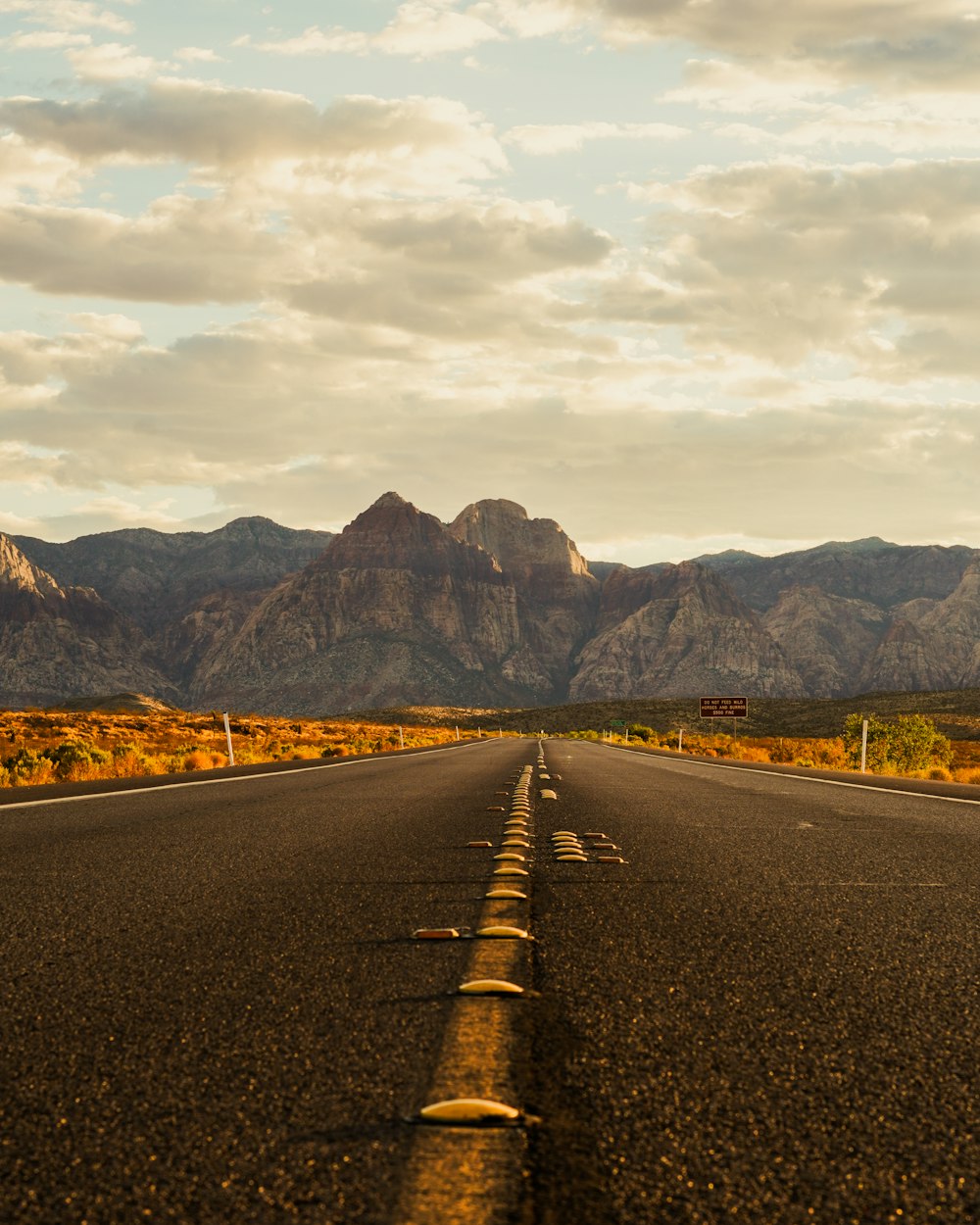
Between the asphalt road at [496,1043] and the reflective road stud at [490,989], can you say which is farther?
the reflective road stud at [490,989]

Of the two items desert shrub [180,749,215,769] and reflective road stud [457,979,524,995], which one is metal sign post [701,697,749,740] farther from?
reflective road stud [457,979,524,995]

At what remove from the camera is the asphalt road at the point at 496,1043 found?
7.10ft

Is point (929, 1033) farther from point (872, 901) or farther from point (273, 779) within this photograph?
point (273, 779)

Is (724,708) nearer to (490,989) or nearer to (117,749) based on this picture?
(117,749)

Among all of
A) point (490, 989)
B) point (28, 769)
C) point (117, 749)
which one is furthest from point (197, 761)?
point (490, 989)

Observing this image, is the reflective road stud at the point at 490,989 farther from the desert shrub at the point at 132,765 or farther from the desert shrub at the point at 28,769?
the desert shrub at the point at 132,765

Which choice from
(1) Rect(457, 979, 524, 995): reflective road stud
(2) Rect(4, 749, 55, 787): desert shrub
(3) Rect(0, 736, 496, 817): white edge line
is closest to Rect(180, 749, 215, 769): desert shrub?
(2) Rect(4, 749, 55, 787): desert shrub

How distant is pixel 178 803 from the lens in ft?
40.1

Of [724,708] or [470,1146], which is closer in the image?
[470,1146]

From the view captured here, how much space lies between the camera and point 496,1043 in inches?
120

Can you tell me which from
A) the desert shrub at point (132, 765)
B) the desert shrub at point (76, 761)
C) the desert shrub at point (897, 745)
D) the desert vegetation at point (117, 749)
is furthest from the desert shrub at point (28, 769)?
the desert shrub at point (897, 745)

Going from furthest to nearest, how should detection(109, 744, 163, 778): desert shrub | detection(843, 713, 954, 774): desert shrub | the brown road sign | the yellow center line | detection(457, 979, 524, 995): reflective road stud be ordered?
1. the brown road sign
2. detection(843, 713, 954, 774): desert shrub
3. detection(109, 744, 163, 778): desert shrub
4. detection(457, 979, 524, 995): reflective road stud
5. the yellow center line

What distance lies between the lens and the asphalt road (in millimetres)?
2164

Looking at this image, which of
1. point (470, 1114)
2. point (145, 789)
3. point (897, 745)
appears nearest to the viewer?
point (470, 1114)
